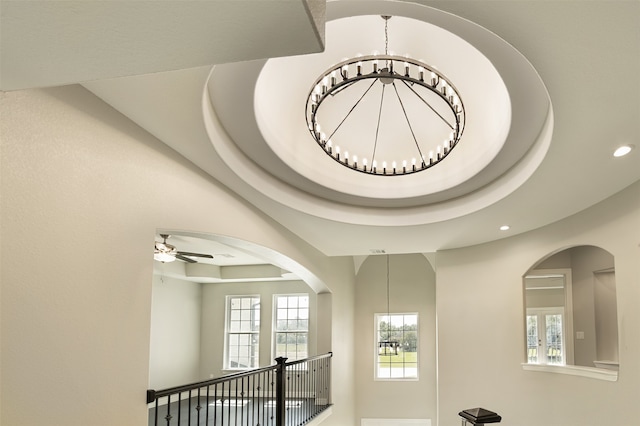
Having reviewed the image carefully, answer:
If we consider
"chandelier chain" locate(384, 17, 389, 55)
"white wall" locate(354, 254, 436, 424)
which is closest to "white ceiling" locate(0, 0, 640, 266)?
"chandelier chain" locate(384, 17, 389, 55)

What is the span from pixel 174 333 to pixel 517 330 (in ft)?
26.4

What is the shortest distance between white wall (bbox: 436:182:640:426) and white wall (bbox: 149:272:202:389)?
21.0ft

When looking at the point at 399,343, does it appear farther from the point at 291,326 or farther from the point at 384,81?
the point at 384,81

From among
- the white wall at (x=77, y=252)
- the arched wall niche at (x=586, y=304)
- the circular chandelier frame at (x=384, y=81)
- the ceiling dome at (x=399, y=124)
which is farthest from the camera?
the arched wall niche at (x=586, y=304)

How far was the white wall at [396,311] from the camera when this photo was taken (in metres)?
12.8

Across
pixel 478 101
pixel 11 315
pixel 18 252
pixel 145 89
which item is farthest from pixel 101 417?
pixel 478 101

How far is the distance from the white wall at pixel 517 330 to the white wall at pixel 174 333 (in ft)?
21.0

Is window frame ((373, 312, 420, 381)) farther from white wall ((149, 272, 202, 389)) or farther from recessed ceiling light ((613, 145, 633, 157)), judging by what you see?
recessed ceiling light ((613, 145, 633, 157))

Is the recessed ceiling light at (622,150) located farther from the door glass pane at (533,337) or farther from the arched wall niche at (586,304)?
the door glass pane at (533,337)

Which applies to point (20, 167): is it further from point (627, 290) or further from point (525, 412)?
point (525, 412)

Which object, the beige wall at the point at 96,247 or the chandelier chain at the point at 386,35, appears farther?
the chandelier chain at the point at 386,35

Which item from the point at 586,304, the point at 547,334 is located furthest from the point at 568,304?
the point at 547,334

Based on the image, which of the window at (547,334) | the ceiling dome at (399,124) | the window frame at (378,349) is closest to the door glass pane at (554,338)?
the window at (547,334)

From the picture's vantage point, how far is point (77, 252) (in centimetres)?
365
